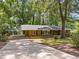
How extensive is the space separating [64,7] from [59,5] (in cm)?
147

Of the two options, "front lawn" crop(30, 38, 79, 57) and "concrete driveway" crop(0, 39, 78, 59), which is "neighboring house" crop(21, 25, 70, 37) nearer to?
"front lawn" crop(30, 38, 79, 57)

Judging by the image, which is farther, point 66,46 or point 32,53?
point 66,46

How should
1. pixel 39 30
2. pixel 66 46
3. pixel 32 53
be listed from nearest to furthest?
pixel 32 53 → pixel 66 46 → pixel 39 30

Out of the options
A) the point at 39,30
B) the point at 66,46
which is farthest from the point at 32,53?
the point at 39,30

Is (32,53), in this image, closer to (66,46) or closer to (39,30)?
(66,46)

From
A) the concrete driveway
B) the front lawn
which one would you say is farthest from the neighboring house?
the concrete driveway

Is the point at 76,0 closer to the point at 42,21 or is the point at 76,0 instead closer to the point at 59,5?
the point at 59,5

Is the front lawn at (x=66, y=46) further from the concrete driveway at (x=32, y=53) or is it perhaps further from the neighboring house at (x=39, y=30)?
the neighboring house at (x=39, y=30)

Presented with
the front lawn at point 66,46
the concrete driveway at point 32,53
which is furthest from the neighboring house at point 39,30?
the concrete driveway at point 32,53

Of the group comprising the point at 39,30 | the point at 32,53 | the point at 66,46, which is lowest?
the point at 66,46

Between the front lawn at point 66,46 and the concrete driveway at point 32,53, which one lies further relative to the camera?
the front lawn at point 66,46

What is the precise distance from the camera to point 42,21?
211 feet

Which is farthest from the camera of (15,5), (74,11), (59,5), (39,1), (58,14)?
(15,5)

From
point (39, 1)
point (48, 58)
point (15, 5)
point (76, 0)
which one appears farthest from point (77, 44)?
point (15, 5)
